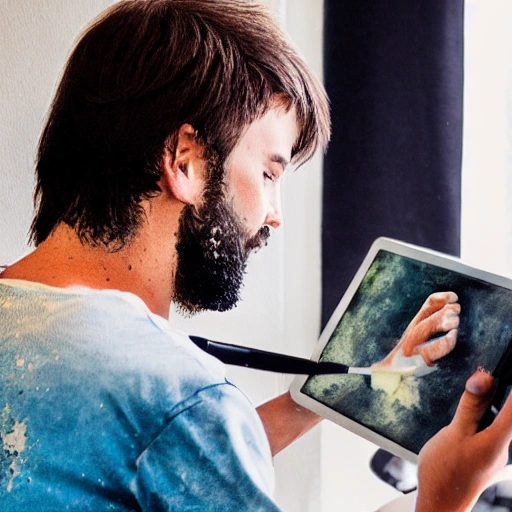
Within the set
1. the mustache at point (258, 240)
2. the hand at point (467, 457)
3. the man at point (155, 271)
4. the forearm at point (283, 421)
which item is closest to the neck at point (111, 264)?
the man at point (155, 271)

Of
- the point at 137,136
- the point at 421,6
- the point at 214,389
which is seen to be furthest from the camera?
the point at 421,6

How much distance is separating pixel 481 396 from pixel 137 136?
427mm

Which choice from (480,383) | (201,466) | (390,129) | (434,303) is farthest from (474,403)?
(390,129)

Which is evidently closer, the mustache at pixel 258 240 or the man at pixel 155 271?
the man at pixel 155 271

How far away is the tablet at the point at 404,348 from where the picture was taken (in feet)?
2.31

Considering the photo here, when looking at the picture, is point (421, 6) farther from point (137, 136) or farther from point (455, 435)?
point (455, 435)

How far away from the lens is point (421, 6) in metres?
0.84

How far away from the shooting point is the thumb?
664mm

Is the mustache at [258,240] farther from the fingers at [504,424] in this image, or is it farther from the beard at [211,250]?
the fingers at [504,424]

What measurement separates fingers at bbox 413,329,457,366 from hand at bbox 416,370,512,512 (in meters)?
0.05

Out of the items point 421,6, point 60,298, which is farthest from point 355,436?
point 421,6

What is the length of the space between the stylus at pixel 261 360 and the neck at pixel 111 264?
4.8 inches

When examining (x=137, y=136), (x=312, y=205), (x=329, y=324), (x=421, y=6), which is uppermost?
(x=421, y=6)

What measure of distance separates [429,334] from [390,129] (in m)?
0.28
